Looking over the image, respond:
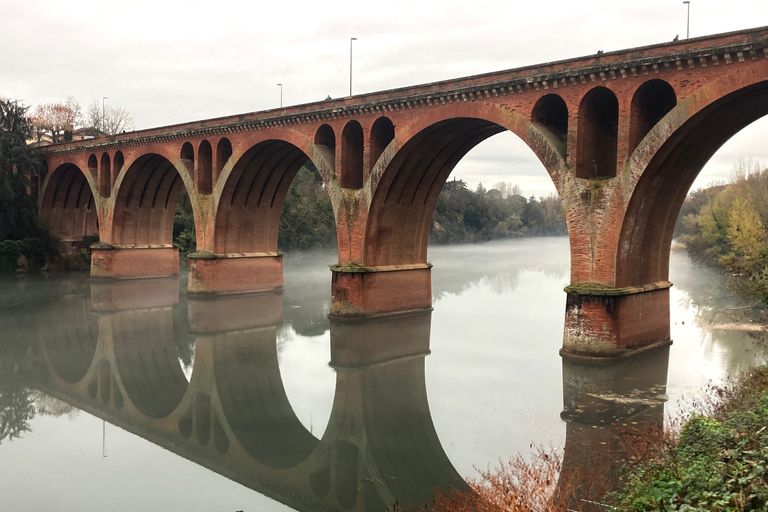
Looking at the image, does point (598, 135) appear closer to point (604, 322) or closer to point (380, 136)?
point (604, 322)

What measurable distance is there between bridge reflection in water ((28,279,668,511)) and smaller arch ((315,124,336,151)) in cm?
631

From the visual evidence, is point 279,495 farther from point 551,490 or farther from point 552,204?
point 552,204

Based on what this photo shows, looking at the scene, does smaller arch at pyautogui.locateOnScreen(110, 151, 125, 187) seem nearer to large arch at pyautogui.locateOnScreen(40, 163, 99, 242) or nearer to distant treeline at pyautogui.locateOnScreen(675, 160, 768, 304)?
large arch at pyautogui.locateOnScreen(40, 163, 99, 242)

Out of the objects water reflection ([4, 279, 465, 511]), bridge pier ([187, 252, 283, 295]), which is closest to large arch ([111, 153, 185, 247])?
bridge pier ([187, 252, 283, 295])

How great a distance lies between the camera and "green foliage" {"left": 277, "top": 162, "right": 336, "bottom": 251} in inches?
2023

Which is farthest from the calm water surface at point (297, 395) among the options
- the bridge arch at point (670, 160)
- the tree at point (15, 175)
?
the tree at point (15, 175)

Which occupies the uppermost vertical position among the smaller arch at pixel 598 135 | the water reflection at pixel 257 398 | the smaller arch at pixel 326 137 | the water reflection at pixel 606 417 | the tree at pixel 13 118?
the tree at pixel 13 118

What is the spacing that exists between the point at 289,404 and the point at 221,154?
56.1ft

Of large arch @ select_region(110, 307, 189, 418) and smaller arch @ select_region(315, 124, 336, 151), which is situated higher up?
smaller arch @ select_region(315, 124, 336, 151)

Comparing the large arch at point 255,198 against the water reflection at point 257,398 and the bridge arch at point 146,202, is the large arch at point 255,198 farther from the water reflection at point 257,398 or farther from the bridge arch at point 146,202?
the bridge arch at point 146,202

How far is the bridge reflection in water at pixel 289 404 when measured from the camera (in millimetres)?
10188

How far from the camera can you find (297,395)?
598 inches

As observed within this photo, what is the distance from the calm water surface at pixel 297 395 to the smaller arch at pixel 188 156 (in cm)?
638

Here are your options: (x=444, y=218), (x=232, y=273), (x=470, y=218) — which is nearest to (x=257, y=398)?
(x=232, y=273)
